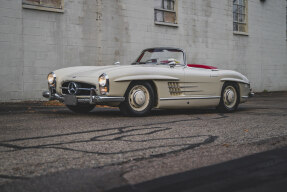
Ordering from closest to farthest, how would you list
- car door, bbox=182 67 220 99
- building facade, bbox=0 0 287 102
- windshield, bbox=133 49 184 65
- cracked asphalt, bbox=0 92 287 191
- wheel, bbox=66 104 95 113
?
cracked asphalt, bbox=0 92 287 191
car door, bbox=182 67 220 99
wheel, bbox=66 104 95 113
windshield, bbox=133 49 184 65
building facade, bbox=0 0 287 102

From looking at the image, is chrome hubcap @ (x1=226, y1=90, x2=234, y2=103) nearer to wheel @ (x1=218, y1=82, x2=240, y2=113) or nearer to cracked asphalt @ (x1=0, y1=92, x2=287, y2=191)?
wheel @ (x1=218, y1=82, x2=240, y2=113)

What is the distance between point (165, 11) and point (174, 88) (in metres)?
7.89

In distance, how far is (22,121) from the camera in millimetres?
5691

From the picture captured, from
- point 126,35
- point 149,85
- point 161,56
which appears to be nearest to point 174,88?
point 149,85

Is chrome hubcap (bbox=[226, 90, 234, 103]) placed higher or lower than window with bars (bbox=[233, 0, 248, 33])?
lower

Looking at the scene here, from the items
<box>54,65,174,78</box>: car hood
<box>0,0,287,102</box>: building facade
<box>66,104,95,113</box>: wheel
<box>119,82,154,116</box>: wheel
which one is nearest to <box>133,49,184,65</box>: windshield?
<box>54,65,174,78</box>: car hood

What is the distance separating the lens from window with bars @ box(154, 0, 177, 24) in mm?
13810

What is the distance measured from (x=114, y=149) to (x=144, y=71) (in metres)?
3.01

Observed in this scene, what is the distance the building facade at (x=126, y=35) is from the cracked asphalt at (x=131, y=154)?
18.2ft

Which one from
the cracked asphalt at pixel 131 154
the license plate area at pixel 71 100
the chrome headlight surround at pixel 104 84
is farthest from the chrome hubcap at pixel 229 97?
the license plate area at pixel 71 100

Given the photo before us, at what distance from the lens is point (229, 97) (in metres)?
7.77

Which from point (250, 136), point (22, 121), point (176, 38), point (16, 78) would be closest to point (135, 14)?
point (176, 38)

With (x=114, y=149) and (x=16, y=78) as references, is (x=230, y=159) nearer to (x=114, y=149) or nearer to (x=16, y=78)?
(x=114, y=149)

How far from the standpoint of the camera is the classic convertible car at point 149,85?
237 inches
